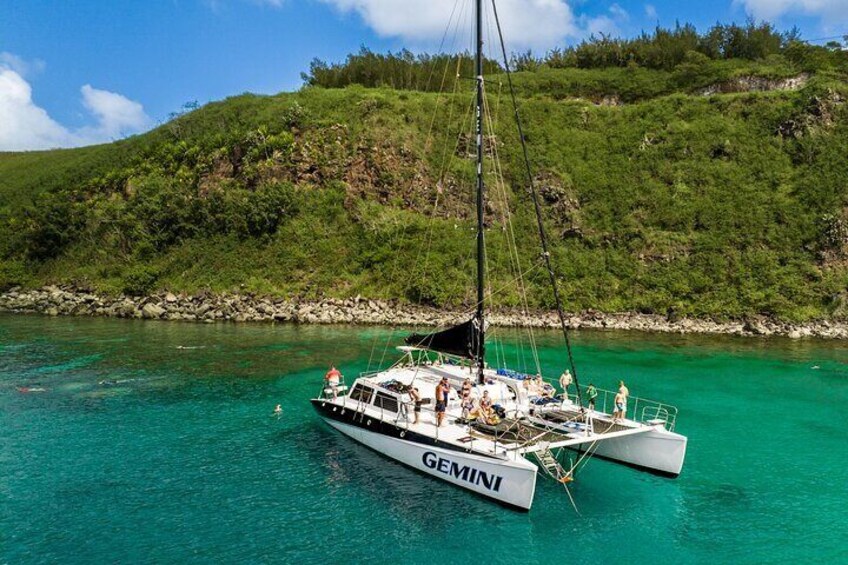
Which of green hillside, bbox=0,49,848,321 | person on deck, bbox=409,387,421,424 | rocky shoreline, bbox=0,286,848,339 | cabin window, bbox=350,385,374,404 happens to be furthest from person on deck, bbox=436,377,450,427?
green hillside, bbox=0,49,848,321

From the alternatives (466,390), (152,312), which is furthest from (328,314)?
(466,390)

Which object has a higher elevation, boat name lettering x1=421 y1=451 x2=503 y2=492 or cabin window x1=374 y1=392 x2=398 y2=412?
cabin window x1=374 y1=392 x2=398 y2=412

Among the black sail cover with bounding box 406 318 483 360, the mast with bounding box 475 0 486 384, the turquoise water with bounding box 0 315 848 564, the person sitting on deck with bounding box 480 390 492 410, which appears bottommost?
the turquoise water with bounding box 0 315 848 564

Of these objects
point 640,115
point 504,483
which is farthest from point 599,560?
point 640,115

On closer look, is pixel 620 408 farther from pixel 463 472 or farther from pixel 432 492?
pixel 432 492

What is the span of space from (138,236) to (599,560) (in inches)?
3200

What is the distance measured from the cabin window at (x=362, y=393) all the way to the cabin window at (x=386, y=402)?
Answer: 65cm

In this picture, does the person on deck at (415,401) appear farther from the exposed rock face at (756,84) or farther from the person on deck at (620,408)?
the exposed rock face at (756,84)

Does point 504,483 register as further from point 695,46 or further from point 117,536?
point 695,46

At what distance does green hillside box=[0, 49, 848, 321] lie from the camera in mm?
67625

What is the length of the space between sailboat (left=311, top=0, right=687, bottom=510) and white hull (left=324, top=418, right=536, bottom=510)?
0.04m

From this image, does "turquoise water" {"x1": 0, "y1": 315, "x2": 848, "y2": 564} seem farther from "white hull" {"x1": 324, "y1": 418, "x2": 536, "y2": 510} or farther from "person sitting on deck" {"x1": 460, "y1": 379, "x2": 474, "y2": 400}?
"person sitting on deck" {"x1": 460, "y1": 379, "x2": 474, "y2": 400}

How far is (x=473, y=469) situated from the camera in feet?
68.5

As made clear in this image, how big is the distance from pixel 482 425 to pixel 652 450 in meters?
7.20
